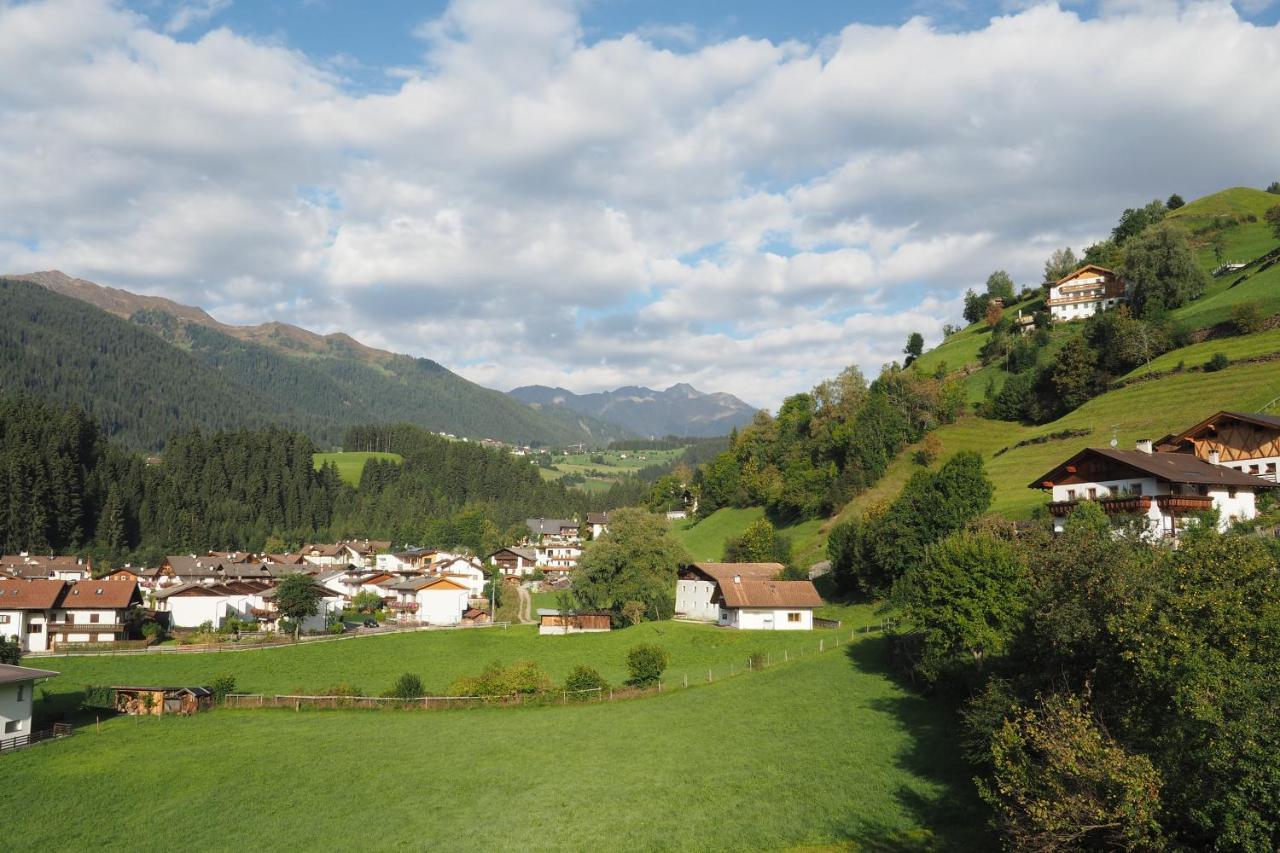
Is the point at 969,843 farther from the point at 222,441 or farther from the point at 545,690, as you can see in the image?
the point at 222,441

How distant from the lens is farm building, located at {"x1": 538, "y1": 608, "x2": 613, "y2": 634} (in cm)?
6994

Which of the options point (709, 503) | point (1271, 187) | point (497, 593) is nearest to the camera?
point (497, 593)

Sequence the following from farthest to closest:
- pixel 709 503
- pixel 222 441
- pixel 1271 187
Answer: pixel 222 441, pixel 1271 187, pixel 709 503

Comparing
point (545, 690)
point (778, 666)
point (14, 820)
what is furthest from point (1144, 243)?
point (14, 820)

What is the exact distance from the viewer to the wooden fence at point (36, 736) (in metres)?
35.8

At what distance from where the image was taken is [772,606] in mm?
62812

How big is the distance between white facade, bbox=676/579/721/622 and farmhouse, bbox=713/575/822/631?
508cm

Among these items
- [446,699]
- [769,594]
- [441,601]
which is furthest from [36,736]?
[441,601]

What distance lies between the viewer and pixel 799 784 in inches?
1081

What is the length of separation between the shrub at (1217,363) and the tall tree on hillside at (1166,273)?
25560 millimetres

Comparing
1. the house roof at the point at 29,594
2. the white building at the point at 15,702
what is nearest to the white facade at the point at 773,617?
the white building at the point at 15,702

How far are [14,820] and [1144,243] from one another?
12826 cm

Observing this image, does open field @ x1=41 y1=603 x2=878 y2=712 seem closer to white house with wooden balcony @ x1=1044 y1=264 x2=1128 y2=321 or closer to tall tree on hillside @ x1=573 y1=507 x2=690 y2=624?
tall tree on hillside @ x1=573 y1=507 x2=690 y2=624

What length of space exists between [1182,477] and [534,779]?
3862 cm
